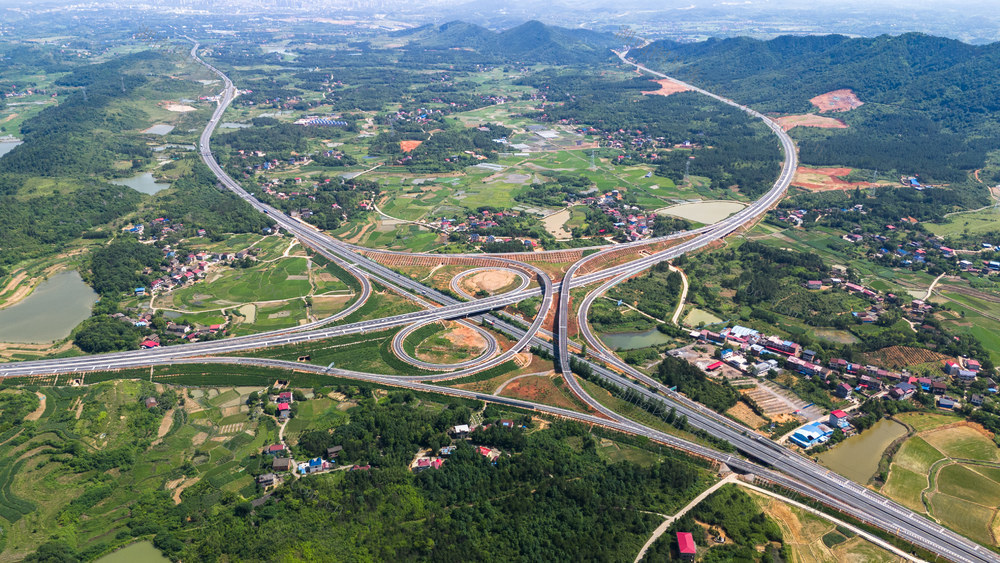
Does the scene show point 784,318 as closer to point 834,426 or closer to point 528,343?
point 834,426

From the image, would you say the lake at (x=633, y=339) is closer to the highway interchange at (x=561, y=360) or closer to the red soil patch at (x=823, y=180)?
the highway interchange at (x=561, y=360)

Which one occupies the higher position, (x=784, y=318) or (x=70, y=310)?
(x=784, y=318)

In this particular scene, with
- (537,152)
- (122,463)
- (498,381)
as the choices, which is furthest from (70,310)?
(537,152)

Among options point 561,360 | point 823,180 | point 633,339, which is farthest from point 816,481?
point 823,180

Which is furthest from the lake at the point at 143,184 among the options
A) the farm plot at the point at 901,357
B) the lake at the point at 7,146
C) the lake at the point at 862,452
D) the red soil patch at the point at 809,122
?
the red soil patch at the point at 809,122

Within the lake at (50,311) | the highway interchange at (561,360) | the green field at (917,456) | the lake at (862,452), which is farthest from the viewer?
the lake at (50,311)

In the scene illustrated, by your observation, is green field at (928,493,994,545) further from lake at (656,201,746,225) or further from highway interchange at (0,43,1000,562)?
lake at (656,201,746,225)

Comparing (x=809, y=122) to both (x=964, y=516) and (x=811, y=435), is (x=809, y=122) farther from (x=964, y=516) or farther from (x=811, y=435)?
(x=964, y=516)
